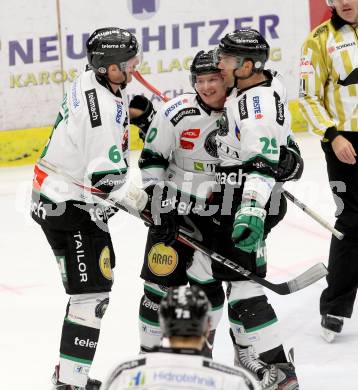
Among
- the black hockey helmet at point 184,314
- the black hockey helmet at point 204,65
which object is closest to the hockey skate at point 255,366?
the black hockey helmet at point 204,65

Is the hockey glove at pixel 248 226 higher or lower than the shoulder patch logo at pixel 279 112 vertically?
lower

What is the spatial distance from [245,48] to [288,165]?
480mm

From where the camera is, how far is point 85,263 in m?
4.18

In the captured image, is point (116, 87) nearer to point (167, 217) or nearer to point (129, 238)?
point (167, 217)

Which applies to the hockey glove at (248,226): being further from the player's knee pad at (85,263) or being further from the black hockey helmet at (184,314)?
the black hockey helmet at (184,314)

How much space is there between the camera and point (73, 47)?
769 cm

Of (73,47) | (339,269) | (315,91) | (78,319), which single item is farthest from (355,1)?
(73,47)

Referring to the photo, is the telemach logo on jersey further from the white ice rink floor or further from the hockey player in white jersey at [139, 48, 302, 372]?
the white ice rink floor

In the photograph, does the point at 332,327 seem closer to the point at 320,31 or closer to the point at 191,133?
the point at 191,133

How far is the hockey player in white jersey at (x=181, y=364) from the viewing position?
271cm

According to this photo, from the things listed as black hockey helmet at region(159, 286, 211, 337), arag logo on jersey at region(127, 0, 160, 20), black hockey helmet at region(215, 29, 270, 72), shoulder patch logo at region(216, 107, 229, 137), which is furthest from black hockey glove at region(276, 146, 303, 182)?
arag logo on jersey at region(127, 0, 160, 20)

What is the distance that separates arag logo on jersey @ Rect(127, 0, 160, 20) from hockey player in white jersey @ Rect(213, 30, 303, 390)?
362cm

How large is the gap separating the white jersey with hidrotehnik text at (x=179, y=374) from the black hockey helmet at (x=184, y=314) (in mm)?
50

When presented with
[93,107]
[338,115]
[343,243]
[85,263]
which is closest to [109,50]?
[93,107]
